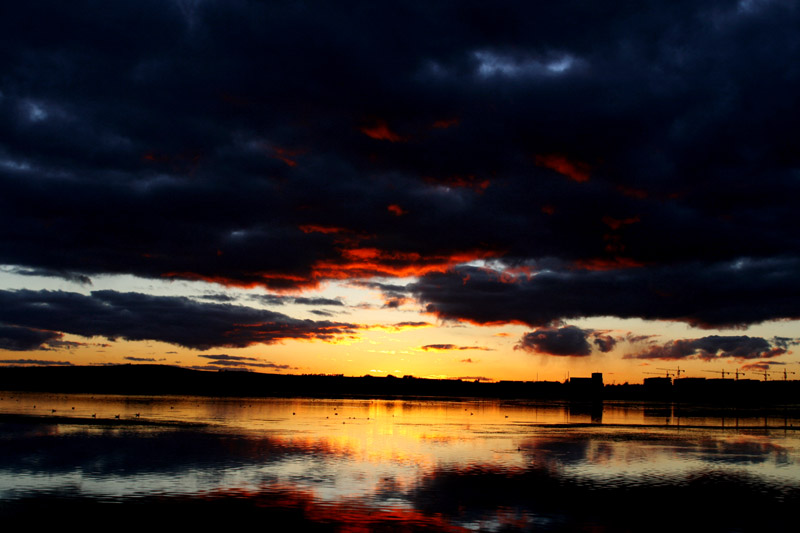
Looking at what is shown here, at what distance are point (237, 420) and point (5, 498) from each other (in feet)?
193

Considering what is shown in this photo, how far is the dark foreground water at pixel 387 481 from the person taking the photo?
30.4 m

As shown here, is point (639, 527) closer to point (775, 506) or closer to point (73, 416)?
point (775, 506)

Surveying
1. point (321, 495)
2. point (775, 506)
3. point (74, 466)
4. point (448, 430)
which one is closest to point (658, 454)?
point (775, 506)

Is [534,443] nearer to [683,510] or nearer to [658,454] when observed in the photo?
[658,454]

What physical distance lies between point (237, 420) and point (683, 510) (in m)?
68.9

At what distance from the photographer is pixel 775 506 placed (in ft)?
117

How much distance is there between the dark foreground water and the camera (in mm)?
30422

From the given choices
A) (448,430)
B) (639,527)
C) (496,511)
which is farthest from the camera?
(448,430)

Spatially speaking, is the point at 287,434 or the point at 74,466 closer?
the point at 74,466

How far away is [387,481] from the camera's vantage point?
132 ft

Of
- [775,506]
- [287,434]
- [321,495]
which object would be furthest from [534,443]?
[321,495]

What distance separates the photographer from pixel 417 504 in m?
33.8

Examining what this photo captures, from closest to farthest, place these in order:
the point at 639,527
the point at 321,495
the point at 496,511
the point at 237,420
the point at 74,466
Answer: the point at 639,527 → the point at 496,511 → the point at 321,495 → the point at 74,466 → the point at 237,420

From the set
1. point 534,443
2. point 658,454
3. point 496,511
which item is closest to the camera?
point 496,511
